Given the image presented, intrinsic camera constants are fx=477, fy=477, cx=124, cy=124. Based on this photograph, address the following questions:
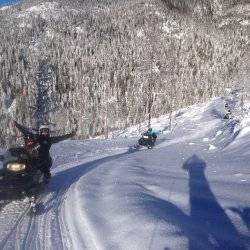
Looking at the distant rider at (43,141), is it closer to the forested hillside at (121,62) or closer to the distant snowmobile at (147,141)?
the distant snowmobile at (147,141)

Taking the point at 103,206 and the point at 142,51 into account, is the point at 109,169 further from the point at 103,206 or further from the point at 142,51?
the point at 142,51

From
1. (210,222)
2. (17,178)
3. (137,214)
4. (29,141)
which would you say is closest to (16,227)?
(17,178)

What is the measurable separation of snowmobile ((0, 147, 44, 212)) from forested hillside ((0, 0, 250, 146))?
3397 inches

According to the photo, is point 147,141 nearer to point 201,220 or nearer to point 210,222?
point 201,220

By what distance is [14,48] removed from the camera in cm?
16225

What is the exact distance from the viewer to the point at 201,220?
7594 millimetres

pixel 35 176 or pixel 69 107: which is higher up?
pixel 35 176

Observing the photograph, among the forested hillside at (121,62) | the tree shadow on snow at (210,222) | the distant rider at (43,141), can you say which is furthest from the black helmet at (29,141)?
the forested hillside at (121,62)

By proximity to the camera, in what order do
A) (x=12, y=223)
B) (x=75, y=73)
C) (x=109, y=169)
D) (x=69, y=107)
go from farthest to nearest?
(x=75, y=73)
(x=69, y=107)
(x=109, y=169)
(x=12, y=223)

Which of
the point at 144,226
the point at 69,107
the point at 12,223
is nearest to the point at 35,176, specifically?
the point at 12,223

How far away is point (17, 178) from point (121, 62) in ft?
457

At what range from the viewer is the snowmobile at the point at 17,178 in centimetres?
972

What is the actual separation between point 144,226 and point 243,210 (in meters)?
1.80

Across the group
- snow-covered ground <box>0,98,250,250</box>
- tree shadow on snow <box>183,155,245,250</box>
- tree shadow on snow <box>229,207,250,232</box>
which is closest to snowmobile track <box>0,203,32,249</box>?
snow-covered ground <box>0,98,250,250</box>
